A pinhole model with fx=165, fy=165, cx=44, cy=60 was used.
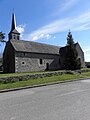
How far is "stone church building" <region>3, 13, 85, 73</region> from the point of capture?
122 feet

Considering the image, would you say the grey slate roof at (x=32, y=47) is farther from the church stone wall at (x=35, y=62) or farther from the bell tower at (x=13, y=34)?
the bell tower at (x=13, y=34)

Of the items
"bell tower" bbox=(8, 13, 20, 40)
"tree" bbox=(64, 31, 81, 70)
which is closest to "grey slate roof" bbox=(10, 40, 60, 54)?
"bell tower" bbox=(8, 13, 20, 40)

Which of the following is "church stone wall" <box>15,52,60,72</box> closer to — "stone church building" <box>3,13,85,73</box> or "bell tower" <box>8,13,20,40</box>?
"stone church building" <box>3,13,85,73</box>

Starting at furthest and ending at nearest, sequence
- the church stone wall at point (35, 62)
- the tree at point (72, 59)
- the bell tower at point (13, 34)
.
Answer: the bell tower at point (13, 34)
the church stone wall at point (35, 62)
the tree at point (72, 59)

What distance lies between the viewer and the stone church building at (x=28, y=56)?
37103 millimetres

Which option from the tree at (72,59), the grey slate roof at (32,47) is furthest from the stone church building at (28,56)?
the tree at (72,59)

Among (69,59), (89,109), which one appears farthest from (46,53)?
(89,109)

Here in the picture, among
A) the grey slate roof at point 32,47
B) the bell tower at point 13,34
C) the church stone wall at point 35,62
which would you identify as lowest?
the church stone wall at point 35,62

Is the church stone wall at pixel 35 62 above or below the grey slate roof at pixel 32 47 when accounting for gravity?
below

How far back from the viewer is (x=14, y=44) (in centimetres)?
3784

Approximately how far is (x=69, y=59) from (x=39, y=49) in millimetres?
9234

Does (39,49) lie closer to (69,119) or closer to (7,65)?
(7,65)

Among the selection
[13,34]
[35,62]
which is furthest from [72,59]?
[13,34]

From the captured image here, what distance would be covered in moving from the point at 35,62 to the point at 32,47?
3.91 meters
